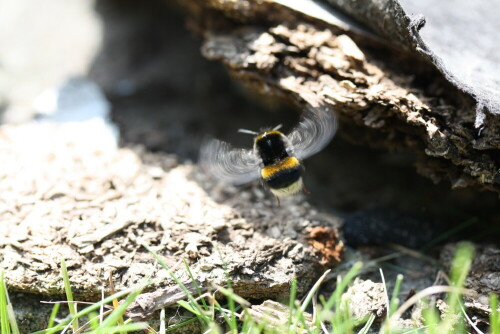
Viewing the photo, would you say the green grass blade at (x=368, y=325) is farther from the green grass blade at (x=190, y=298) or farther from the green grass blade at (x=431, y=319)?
the green grass blade at (x=190, y=298)

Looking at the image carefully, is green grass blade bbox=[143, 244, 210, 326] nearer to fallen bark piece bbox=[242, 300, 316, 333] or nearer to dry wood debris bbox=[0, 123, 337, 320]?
dry wood debris bbox=[0, 123, 337, 320]

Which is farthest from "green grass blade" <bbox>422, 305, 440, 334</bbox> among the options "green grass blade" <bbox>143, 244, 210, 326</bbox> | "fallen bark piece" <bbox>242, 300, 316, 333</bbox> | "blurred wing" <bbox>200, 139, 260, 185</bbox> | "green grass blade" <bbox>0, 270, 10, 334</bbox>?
"green grass blade" <bbox>0, 270, 10, 334</bbox>

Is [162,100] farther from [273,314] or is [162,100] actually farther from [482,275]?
[482,275]

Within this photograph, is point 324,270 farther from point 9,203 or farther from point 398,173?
point 9,203

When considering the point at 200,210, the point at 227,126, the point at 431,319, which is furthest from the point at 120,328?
the point at 227,126

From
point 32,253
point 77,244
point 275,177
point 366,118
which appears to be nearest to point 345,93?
point 366,118

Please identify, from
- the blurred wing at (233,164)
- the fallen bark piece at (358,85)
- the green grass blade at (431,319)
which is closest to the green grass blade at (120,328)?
the green grass blade at (431,319)
